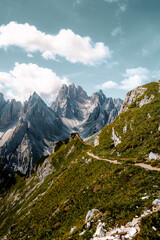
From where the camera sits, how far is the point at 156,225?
404 inches

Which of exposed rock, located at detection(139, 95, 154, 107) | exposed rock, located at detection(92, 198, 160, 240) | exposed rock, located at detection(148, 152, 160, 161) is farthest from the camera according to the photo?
exposed rock, located at detection(139, 95, 154, 107)

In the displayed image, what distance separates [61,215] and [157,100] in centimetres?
5829

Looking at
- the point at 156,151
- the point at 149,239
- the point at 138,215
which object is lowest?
the point at 156,151

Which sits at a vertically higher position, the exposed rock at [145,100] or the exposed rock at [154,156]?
the exposed rock at [145,100]

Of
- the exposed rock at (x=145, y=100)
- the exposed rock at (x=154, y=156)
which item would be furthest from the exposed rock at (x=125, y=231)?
the exposed rock at (x=145, y=100)

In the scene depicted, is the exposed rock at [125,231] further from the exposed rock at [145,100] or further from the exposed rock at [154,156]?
the exposed rock at [145,100]

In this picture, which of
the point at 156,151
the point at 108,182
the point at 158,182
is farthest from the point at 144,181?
the point at 156,151

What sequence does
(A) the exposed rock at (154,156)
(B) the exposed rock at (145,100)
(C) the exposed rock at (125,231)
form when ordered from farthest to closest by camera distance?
1. (B) the exposed rock at (145,100)
2. (A) the exposed rock at (154,156)
3. (C) the exposed rock at (125,231)

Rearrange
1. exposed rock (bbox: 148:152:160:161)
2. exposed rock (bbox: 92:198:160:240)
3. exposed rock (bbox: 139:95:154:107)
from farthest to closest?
exposed rock (bbox: 139:95:154:107) → exposed rock (bbox: 148:152:160:161) → exposed rock (bbox: 92:198:160:240)

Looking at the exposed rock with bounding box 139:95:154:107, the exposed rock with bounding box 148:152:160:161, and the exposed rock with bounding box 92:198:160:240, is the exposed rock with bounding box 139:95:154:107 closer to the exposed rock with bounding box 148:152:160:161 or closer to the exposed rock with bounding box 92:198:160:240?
the exposed rock with bounding box 148:152:160:161

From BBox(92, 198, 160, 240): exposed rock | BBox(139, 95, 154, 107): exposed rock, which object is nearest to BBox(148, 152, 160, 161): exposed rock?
BBox(92, 198, 160, 240): exposed rock

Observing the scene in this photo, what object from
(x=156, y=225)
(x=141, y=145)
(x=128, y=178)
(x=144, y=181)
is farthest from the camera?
(x=141, y=145)

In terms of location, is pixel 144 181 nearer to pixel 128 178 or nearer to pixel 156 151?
pixel 128 178

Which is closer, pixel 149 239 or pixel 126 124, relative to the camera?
pixel 149 239
